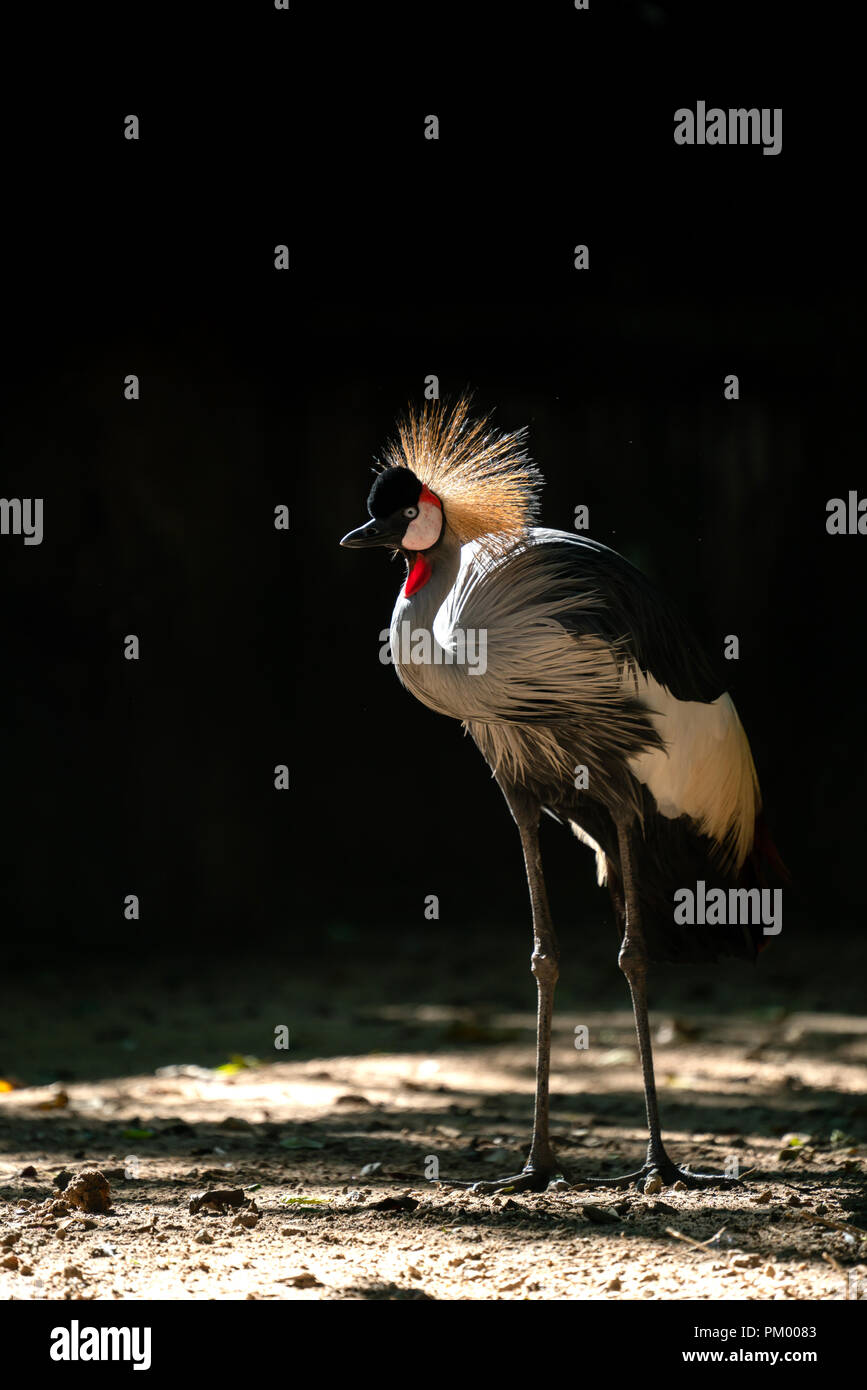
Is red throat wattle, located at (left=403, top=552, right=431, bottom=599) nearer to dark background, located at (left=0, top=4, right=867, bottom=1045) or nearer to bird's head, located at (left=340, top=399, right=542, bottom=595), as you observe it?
bird's head, located at (left=340, top=399, right=542, bottom=595)

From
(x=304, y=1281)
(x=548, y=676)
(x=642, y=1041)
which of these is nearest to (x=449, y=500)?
(x=548, y=676)

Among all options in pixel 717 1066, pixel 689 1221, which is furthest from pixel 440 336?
pixel 689 1221

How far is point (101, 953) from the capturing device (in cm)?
823

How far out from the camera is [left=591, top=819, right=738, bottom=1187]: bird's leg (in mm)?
4176

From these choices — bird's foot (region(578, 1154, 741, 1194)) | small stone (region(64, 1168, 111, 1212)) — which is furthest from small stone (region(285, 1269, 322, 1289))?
bird's foot (region(578, 1154, 741, 1194))

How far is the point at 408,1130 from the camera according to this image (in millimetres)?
5000

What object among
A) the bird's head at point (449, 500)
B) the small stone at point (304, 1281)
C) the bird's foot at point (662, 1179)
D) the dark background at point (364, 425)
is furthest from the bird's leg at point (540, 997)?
the dark background at point (364, 425)

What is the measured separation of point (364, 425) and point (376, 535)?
4.71 m

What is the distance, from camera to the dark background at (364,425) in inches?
318

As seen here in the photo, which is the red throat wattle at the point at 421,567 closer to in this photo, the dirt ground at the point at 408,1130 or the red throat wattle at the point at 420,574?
the red throat wattle at the point at 420,574

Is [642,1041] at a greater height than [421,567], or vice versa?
[421,567]

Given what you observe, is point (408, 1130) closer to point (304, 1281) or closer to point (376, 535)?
point (304, 1281)

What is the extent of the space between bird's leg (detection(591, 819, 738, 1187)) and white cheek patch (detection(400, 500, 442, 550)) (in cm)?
97

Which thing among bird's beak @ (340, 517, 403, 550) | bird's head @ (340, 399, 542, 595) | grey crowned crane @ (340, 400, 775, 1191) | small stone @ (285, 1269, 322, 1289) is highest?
bird's head @ (340, 399, 542, 595)
